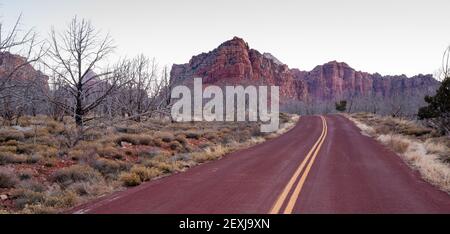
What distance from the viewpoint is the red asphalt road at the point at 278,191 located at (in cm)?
786

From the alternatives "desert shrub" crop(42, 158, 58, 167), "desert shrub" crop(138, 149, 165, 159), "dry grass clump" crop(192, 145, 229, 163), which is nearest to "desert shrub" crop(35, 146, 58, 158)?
"desert shrub" crop(42, 158, 58, 167)

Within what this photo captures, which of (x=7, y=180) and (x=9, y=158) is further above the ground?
(x=9, y=158)

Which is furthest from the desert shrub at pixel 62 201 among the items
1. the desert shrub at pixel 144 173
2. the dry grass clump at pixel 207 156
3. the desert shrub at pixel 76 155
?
the dry grass clump at pixel 207 156

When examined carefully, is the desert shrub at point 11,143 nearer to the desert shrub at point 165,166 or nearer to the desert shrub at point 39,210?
the desert shrub at point 165,166

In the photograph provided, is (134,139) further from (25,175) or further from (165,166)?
(25,175)

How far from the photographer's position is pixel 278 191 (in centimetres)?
936

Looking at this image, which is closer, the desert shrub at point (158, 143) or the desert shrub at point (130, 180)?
the desert shrub at point (130, 180)

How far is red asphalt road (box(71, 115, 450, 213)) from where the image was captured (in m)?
7.86

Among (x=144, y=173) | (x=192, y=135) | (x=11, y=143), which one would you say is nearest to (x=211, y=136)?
(x=192, y=135)

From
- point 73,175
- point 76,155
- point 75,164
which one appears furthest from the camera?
point 76,155

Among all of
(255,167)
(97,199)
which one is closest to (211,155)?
(255,167)

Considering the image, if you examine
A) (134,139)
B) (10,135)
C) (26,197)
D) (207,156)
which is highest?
(10,135)

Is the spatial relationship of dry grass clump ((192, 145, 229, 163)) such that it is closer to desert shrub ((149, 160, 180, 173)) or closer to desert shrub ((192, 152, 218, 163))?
desert shrub ((192, 152, 218, 163))
